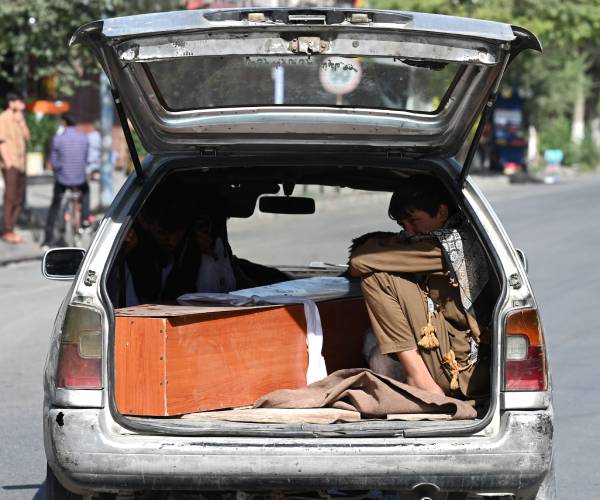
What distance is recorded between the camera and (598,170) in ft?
152

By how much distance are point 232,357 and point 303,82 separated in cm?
125

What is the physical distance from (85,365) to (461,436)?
1.30m

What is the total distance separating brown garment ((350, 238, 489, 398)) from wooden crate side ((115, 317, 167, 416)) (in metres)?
0.84

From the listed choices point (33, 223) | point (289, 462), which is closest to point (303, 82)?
point (289, 462)

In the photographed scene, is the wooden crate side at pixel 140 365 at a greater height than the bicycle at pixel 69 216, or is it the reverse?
the wooden crate side at pixel 140 365

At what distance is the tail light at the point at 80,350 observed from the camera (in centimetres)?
450

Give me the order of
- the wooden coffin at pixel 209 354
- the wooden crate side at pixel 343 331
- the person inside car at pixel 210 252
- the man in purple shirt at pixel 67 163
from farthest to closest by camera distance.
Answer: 1. the man in purple shirt at pixel 67 163
2. the person inside car at pixel 210 252
3. the wooden crate side at pixel 343 331
4. the wooden coffin at pixel 209 354

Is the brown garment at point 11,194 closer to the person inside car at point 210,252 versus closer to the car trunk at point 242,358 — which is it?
the person inside car at point 210,252

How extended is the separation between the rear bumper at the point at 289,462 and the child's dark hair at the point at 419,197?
1.17m

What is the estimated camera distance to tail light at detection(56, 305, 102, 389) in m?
4.50

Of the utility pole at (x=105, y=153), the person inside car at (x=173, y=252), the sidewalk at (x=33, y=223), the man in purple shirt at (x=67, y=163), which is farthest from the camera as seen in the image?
the utility pole at (x=105, y=153)

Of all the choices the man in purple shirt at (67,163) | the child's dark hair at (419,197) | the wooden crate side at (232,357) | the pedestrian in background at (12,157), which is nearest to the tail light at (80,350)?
the wooden crate side at (232,357)

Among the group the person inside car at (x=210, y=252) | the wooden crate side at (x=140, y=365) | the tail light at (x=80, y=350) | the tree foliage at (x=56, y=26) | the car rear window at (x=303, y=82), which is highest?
the car rear window at (x=303, y=82)

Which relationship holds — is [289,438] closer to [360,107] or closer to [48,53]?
[360,107]
